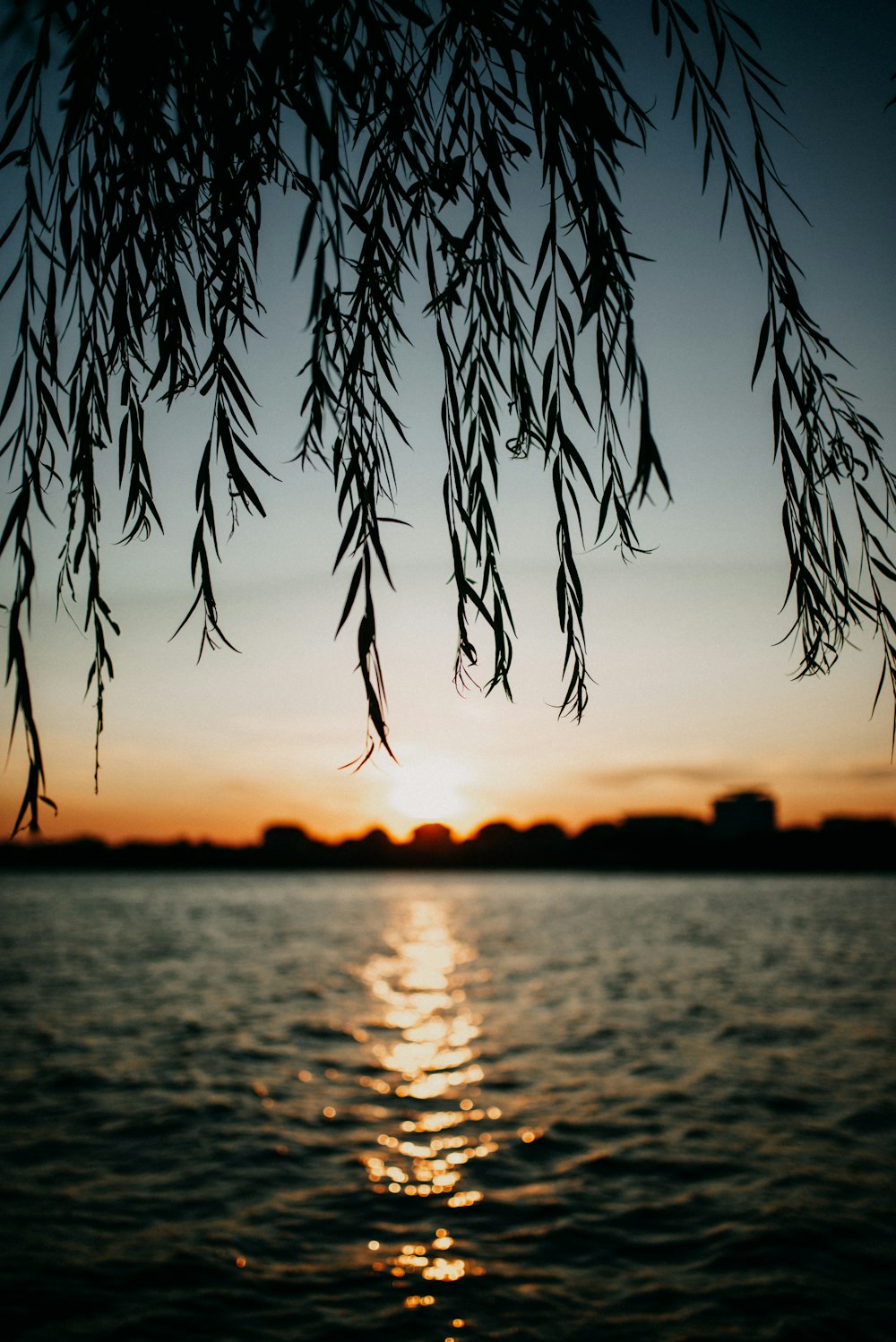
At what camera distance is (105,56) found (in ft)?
6.87

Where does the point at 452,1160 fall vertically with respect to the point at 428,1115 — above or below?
above

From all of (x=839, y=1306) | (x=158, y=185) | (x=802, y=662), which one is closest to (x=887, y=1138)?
→ (x=839, y=1306)

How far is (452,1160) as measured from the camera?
8.81 meters

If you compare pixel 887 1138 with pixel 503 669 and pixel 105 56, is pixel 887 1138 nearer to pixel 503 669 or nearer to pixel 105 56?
→ pixel 503 669

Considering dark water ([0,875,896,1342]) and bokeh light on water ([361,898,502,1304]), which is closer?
dark water ([0,875,896,1342])

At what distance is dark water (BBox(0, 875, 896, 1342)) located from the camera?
5.94 m

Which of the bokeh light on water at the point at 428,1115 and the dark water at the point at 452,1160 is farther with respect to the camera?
the bokeh light on water at the point at 428,1115

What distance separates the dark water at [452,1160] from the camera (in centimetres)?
594

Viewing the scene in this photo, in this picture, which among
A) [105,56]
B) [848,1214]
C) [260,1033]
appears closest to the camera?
[105,56]

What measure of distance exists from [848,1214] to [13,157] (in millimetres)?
8955

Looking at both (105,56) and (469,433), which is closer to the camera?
(105,56)

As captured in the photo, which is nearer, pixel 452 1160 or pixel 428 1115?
pixel 452 1160

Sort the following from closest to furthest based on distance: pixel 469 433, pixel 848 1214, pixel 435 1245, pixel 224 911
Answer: pixel 469 433, pixel 435 1245, pixel 848 1214, pixel 224 911

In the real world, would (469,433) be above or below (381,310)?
below
